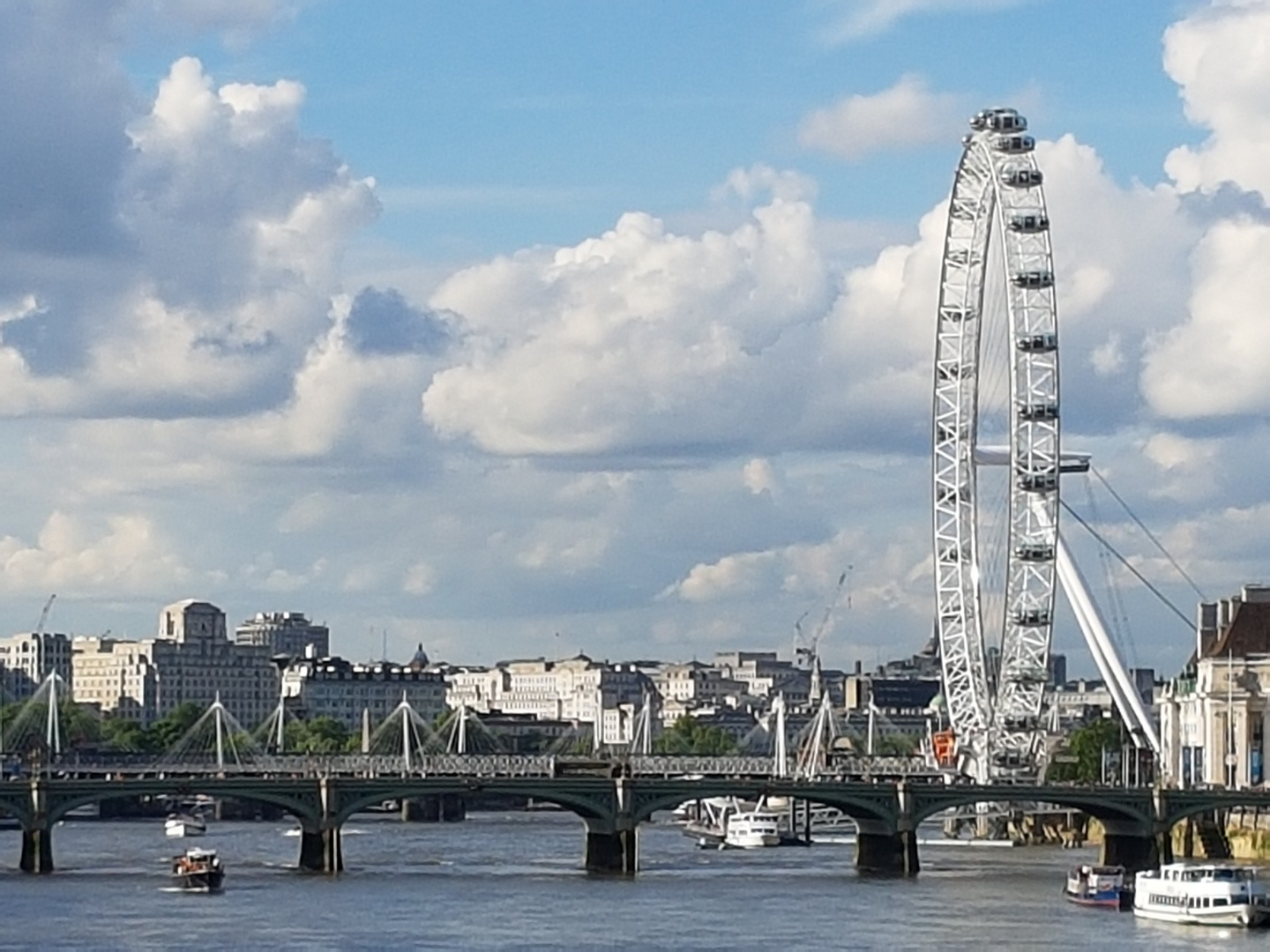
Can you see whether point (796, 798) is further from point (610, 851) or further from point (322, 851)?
point (322, 851)

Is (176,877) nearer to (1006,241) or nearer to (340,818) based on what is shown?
(340,818)

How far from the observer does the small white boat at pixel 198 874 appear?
81.2m

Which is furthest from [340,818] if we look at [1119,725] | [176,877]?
[1119,725]

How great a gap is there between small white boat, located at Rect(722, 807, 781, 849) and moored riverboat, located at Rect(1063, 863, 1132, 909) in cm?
3439

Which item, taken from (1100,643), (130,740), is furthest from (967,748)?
(130,740)

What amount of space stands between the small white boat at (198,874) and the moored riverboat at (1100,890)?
1896 centimetres

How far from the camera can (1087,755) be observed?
135500 mm

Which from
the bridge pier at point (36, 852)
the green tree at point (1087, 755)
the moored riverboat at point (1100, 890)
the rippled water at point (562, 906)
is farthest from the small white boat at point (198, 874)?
the green tree at point (1087, 755)

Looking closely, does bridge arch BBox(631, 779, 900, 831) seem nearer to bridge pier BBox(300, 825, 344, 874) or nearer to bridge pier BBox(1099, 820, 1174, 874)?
bridge pier BBox(1099, 820, 1174, 874)

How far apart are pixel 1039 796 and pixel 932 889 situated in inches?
234

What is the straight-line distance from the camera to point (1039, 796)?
285 ft

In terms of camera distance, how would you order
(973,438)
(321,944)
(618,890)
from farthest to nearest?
(973,438), (618,890), (321,944)

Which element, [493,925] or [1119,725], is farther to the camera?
[1119,725]

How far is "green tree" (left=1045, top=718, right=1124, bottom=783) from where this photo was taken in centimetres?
13262
